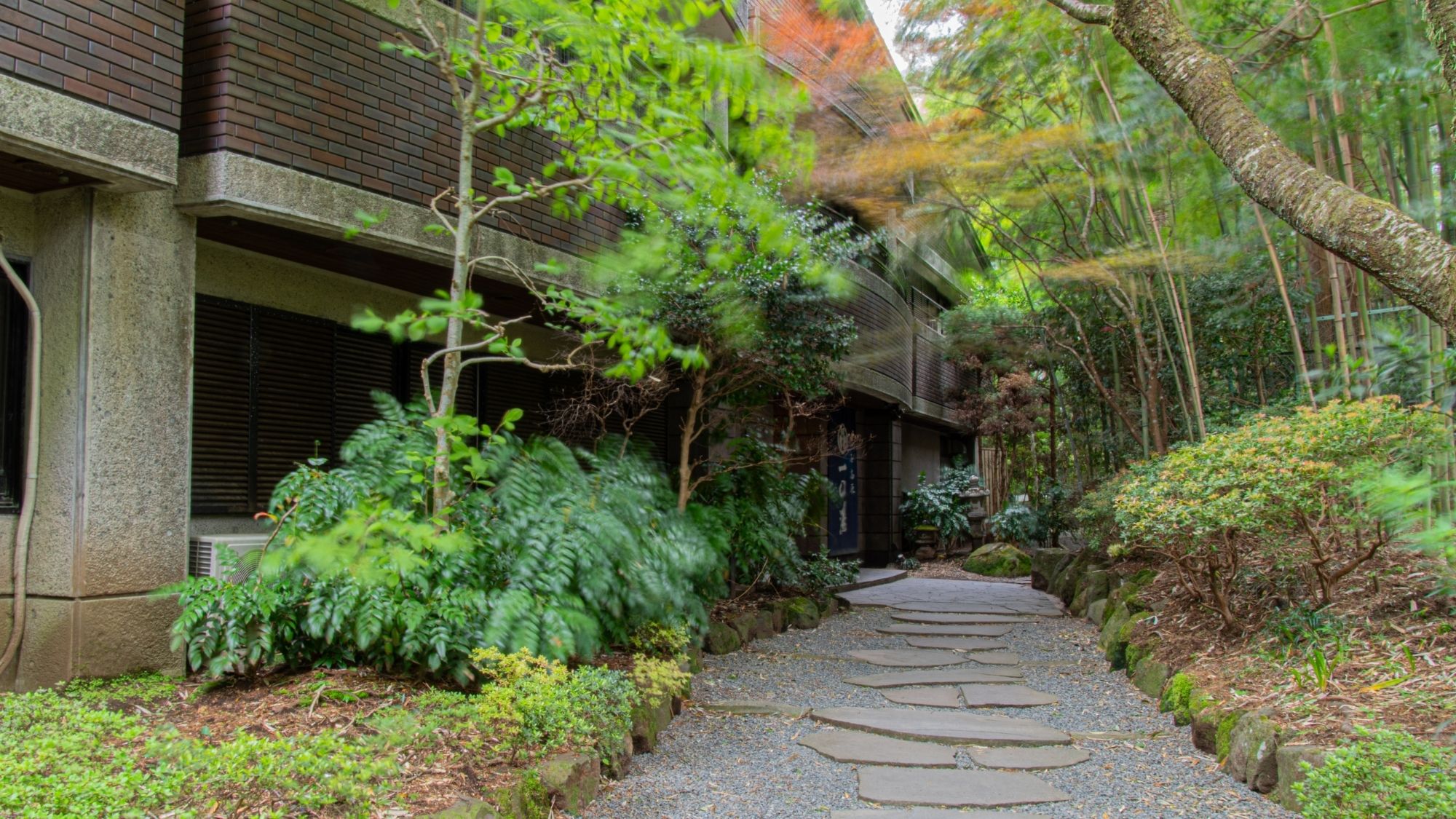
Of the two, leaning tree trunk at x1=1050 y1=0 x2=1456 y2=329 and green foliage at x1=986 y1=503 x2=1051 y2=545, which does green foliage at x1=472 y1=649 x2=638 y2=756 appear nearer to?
leaning tree trunk at x1=1050 y1=0 x2=1456 y2=329

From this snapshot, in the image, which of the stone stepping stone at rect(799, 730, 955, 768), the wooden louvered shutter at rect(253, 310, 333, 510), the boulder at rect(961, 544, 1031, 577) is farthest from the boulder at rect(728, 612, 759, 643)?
the boulder at rect(961, 544, 1031, 577)

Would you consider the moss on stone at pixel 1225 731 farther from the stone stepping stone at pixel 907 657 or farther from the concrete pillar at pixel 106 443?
the concrete pillar at pixel 106 443

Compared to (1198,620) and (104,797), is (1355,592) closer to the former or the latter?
(1198,620)

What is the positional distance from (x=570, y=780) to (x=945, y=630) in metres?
5.97

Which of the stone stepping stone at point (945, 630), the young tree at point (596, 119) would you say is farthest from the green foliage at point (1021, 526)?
the young tree at point (596, 119)

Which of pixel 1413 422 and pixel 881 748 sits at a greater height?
pixel 1413 422

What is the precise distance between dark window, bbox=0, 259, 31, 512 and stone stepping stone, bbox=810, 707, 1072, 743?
436 centimetres

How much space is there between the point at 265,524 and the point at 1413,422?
20.8 ft

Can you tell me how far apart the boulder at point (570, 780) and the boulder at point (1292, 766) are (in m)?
2.73

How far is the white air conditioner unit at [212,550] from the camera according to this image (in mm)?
4988

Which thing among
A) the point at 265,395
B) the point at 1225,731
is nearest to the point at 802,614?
the point at 1225,731

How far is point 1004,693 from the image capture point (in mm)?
6512

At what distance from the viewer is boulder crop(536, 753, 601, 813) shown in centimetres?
378

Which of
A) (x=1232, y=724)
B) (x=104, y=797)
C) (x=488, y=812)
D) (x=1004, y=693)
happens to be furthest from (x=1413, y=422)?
(x=104, y=797)
